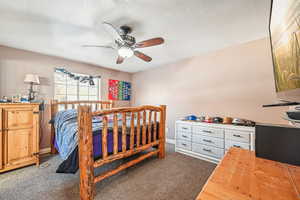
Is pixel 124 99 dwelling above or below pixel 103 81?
below

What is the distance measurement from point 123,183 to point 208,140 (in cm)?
172

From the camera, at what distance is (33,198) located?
4.72 ft

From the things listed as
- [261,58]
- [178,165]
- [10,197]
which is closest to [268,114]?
[261,58]

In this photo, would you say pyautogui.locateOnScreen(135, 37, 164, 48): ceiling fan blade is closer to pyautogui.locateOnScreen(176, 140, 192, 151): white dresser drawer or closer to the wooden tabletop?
the wooden tabletop

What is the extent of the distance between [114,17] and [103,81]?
2440 mm

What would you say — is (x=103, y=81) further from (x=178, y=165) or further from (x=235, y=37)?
(x=235, y=37)

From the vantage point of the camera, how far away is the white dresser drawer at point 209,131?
229cm

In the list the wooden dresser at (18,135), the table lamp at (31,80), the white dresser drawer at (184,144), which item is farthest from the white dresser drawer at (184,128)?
the table lamp at (31,80)

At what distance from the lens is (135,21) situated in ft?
5.71

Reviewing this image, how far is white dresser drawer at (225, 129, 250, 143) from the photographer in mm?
2037

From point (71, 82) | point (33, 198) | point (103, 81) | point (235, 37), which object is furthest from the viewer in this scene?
point (103, 81)

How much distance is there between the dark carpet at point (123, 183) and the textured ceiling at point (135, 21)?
2.28 meters

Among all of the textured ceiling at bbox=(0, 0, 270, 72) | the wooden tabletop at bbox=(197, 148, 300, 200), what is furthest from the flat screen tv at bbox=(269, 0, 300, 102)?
the textured ceiling at bbox=(0, 0, 270, 72)

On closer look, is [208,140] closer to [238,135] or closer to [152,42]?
[238,135]
